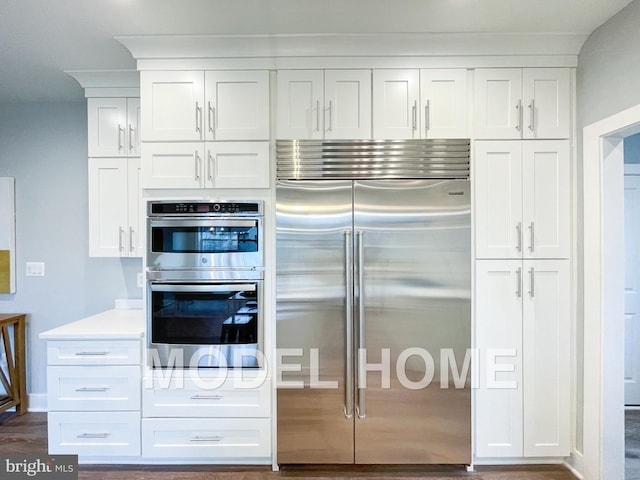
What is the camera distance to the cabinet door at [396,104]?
212 centimetres

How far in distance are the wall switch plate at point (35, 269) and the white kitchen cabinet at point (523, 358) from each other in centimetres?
336

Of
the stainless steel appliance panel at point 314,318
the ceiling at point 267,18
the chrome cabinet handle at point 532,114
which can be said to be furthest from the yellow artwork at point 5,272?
the chrome cabinet handle at point 532,114

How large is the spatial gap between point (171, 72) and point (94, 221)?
1.20 m

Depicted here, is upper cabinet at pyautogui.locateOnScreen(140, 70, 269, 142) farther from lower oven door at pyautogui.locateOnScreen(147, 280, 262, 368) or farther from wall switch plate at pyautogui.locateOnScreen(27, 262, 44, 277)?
wall switch plate at pyautogui.locateOnScreen(27, 262, 44, 277)

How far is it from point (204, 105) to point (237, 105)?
20cm

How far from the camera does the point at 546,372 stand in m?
2.14

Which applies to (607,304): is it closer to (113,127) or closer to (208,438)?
(208,438)

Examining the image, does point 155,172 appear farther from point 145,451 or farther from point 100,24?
point 145,451

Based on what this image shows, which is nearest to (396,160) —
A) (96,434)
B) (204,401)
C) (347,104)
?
(347,104)

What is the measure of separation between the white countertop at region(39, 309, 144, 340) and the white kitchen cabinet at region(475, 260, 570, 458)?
82.2 inches

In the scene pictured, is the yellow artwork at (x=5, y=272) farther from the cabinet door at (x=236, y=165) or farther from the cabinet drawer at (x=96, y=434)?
the cabinet door at (x=236, y=165)

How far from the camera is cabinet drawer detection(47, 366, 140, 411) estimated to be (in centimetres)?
211

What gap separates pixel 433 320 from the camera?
2.11 metres

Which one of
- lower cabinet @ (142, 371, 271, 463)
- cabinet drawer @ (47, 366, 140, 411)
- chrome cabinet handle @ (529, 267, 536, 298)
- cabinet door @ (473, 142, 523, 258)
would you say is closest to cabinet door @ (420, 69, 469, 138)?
cabinet door @ (473, 142, 523, 258)
